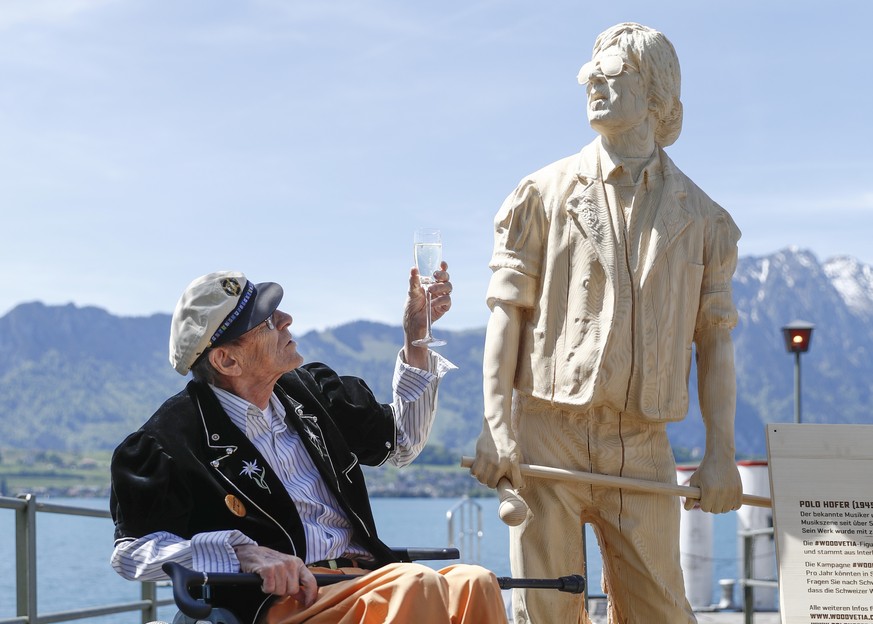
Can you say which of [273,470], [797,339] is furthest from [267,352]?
[797,339]

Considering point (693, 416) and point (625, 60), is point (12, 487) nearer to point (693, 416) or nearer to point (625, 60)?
point (693, 416)

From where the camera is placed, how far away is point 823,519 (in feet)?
13.8

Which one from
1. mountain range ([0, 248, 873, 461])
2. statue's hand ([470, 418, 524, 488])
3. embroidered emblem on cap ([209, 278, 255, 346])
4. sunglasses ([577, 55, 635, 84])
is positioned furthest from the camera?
mountain range ([0, 248, 873, 461])

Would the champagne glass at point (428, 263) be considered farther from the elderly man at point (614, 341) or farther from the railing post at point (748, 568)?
the railing post at point (748, 568)

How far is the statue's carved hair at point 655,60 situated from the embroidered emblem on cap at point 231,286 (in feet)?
4.57

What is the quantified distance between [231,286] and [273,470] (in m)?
0.51

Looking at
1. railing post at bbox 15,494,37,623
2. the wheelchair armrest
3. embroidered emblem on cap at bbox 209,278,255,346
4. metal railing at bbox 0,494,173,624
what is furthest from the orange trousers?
railing post at bbox 15,494,37,623

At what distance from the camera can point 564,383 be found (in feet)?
13.5

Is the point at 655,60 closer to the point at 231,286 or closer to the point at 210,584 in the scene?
the point at 231,286

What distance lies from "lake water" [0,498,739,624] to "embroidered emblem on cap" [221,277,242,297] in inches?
240

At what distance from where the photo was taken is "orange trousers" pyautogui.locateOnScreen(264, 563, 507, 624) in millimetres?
3180

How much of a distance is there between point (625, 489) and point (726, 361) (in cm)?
53

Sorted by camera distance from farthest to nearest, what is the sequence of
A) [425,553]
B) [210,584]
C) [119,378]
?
[119,378] → [425,553] → [210,584]

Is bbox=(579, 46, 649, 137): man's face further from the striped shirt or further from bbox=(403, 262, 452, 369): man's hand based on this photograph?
the striped shirt
